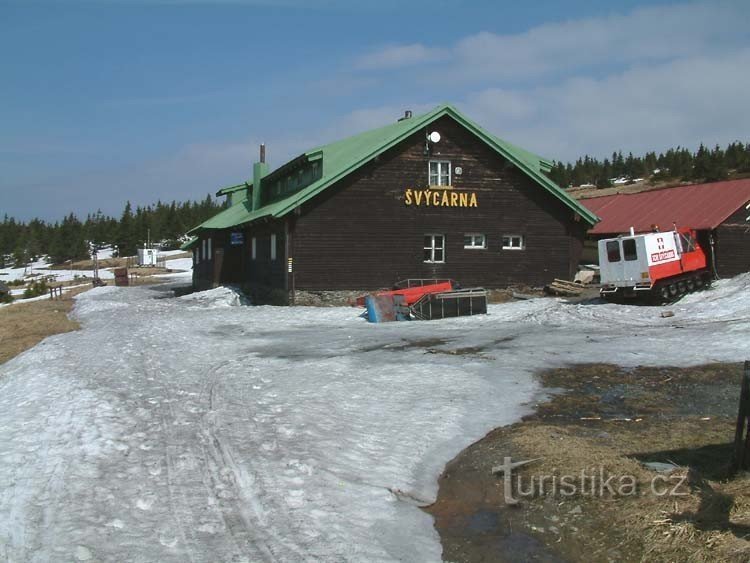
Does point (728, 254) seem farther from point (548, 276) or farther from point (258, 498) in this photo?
point (258, 498)

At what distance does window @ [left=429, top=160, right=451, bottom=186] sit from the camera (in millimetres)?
27688

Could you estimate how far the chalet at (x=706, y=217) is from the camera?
25328mm

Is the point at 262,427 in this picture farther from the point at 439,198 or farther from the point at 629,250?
the point at 439,198

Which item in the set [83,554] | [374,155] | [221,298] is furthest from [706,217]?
[83,554]

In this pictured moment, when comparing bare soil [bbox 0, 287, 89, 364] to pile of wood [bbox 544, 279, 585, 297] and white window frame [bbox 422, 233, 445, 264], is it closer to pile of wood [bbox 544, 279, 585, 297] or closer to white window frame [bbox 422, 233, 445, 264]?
white window frame [bbox 422, 233, 445, 264]

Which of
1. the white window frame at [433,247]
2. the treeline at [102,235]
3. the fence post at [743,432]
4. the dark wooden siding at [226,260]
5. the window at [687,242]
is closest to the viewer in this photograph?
the fence post at [743,432]

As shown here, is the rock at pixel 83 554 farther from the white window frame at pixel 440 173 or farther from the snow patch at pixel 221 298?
the white window frame at pixel 440 173

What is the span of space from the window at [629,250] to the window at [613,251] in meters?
0.27

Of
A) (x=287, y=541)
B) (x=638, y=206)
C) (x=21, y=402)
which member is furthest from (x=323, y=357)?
(x=638, y=206)

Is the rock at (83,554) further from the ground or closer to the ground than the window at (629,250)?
closer to the ground

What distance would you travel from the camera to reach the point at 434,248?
91.4 feet

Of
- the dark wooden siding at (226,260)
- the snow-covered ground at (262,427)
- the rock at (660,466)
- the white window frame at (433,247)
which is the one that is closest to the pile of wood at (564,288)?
the white window frame at (433,247)

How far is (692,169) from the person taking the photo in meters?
82.4

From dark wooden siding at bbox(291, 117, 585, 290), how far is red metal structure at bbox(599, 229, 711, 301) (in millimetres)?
6263
